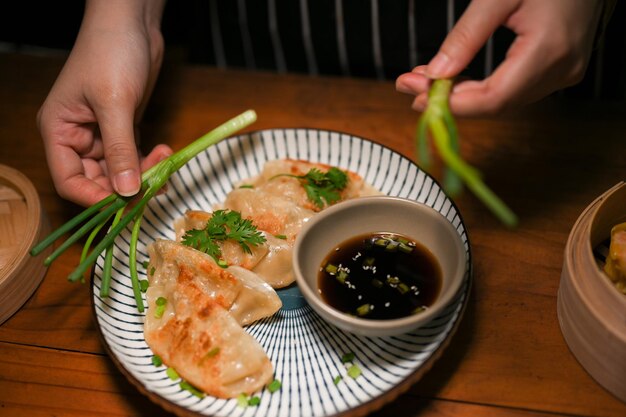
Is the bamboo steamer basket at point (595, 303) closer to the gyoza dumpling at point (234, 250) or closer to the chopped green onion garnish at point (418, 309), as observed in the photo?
the chopped green onion garnish at point (418, 309)

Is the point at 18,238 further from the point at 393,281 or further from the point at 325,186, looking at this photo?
the point at 393,281

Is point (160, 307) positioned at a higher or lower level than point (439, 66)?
lower

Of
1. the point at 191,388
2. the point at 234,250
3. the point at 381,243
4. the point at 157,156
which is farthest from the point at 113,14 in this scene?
the point at 191,388

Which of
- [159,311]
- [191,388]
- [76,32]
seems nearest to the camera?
[191,388]

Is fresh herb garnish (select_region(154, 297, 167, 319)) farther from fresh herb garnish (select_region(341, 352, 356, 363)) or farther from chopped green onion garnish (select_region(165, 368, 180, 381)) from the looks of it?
fresh herb garnish (select_region(341, 352, 356, 363))

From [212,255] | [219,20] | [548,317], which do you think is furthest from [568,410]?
[219,20]

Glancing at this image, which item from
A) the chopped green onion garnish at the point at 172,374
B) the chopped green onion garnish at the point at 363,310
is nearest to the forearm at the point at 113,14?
the chopped green onion garnish at the point at 172,374
